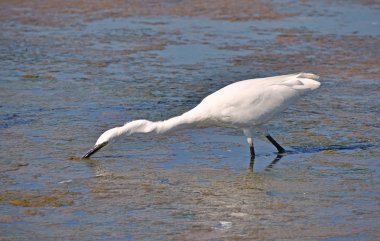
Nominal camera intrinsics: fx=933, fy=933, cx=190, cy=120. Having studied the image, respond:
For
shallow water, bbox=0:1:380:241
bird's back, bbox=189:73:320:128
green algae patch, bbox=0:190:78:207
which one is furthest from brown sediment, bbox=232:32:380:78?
green algae patch, bbox=0:190:78:207

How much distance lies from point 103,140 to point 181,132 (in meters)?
1.35

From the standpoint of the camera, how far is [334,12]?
56.3 feet

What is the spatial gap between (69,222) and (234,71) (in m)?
6.25

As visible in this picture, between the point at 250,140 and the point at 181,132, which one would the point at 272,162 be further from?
the point at 181,132

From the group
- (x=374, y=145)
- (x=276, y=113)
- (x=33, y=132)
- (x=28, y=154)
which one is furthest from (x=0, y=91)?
(x=374, y=145)

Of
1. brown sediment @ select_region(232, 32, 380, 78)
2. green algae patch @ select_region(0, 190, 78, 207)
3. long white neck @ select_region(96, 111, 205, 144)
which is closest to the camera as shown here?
green algae patch @ select_region(0, 190, 78, 207)

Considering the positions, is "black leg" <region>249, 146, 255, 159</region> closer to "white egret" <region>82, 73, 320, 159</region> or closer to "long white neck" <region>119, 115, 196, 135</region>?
"white egret" <region>82, 73, 320, 159</region>

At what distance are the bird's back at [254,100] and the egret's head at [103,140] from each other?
0.87 m

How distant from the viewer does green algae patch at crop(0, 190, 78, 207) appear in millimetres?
7902

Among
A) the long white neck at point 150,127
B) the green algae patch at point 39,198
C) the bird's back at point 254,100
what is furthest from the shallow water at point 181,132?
the bird's back at point 254,100

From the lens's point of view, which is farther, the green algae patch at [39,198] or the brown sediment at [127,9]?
the brown sediment at [127,9]

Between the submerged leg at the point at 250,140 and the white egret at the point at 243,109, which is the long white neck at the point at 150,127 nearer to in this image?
the white egret at the point at 243,109

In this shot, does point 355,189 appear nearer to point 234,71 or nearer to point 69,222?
point 69,222

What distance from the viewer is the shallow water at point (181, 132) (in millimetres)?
7527
